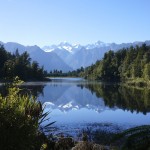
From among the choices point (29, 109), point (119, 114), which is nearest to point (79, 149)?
point (29, 109)

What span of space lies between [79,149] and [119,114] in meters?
34.0

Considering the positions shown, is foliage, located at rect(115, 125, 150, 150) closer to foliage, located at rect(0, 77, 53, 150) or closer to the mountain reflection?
foliage, located at rect(0, 77, 53, 150)

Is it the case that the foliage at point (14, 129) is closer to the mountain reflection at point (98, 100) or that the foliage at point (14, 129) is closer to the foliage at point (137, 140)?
the foliage at point (137, 140)

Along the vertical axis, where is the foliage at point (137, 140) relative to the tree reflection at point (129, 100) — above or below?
above

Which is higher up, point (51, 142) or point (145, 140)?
point (145, 140)

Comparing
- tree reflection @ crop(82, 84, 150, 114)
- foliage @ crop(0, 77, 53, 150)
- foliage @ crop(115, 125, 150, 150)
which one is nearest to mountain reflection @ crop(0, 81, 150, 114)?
tree reflection @ crop(82, 84, 150, 114)

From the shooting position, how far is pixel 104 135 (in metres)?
29.8

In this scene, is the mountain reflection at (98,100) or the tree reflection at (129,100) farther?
the mountain reflection at (98,100)

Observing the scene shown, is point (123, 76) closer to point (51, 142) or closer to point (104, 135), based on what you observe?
point (104, 135)

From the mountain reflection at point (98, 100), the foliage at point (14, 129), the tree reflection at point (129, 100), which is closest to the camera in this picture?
the foliage at point (14, 129)

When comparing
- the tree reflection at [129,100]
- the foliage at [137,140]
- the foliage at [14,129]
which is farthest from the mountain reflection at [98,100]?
the foliage at [137,140]

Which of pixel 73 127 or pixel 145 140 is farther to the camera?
pixel 73 127

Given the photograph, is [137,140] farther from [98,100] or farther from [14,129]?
[98,100]

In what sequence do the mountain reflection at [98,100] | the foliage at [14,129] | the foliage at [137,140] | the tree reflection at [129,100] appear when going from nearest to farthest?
the foliage at [137,140], the foliage at [14,129], the tree reflection at [129,100], the mountain reflection at [98,100]
